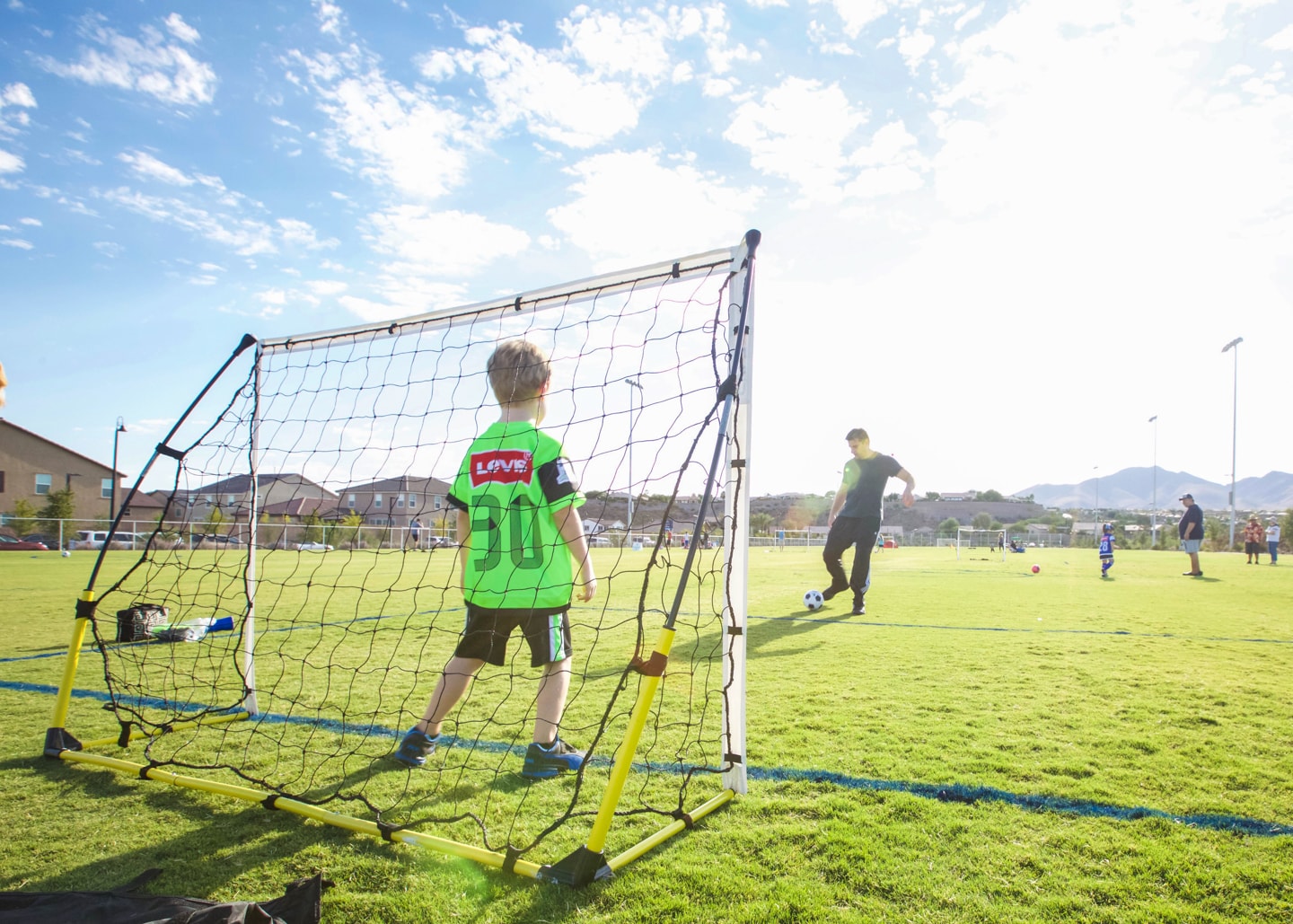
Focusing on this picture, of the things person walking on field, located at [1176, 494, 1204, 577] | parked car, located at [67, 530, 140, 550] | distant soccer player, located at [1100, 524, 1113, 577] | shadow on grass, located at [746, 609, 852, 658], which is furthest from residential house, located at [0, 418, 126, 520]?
person walking on field, located at [1176, 494, 1204, 577]

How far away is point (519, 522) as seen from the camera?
2896 mm

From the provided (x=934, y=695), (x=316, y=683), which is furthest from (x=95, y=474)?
(x=934, y=695)

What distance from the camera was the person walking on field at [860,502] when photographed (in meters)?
7.31

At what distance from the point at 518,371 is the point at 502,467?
0.43 m

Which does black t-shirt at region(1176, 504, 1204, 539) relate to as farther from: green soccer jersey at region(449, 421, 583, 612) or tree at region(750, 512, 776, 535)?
tree at region(750, 512, 776, 535)

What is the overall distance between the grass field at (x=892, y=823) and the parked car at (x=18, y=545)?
108 ft

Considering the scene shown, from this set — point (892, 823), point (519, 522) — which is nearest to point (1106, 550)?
point (892, 823)

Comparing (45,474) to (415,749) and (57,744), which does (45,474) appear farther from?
(415,749)

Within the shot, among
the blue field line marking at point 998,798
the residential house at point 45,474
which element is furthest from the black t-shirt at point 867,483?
the residential house at point 45,474

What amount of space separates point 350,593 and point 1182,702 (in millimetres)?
10579

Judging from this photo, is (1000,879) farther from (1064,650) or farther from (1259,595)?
(1259,595)

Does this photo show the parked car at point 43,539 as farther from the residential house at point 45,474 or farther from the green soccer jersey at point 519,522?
the green soccer jersey at point 519,522

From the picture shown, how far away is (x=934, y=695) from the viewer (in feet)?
12.5

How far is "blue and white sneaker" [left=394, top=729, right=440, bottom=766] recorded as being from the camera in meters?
2.81
